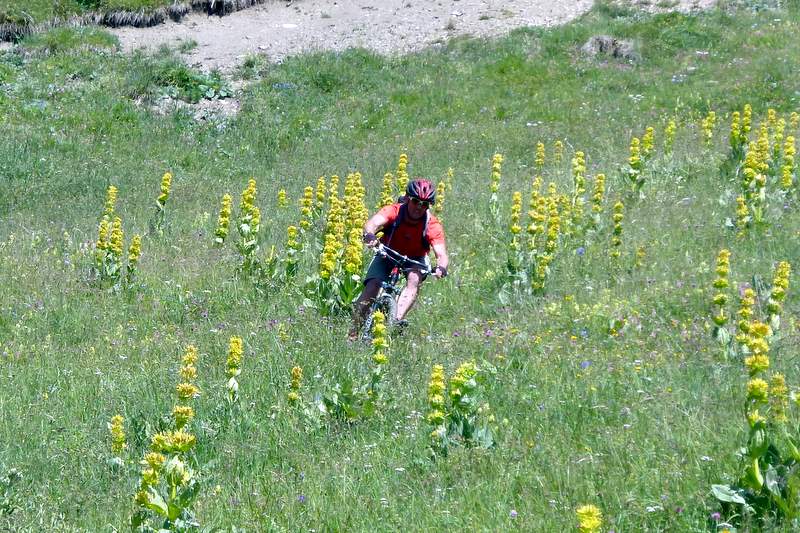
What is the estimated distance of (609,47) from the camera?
2392 centimetres

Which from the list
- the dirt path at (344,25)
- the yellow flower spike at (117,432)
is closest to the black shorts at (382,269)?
the yellow flower spike at (117,432)

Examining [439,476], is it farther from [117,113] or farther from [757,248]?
[117,113]

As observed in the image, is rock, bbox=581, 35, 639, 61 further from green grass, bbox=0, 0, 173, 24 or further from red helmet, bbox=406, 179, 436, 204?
red helmet, bbox=406, 179, 436, 204

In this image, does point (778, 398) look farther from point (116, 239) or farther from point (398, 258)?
point (116, 239)

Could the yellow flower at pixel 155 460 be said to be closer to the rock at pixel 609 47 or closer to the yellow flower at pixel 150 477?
the yellow flower at pixel 150 477

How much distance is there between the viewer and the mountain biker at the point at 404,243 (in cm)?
906

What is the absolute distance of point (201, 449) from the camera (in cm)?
691

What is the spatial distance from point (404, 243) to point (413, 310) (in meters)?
1.04

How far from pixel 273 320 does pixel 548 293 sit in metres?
2.73

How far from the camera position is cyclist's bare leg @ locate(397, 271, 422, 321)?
8.99 m

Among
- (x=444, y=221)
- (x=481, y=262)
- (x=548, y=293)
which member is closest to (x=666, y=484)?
(x=548, y=293)

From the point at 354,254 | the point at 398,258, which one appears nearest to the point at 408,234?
the point at 398,258

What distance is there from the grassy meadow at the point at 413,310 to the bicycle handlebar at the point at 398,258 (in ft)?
2.05

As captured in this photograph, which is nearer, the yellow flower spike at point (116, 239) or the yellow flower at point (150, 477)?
the yellow flower at point (150, 477)
